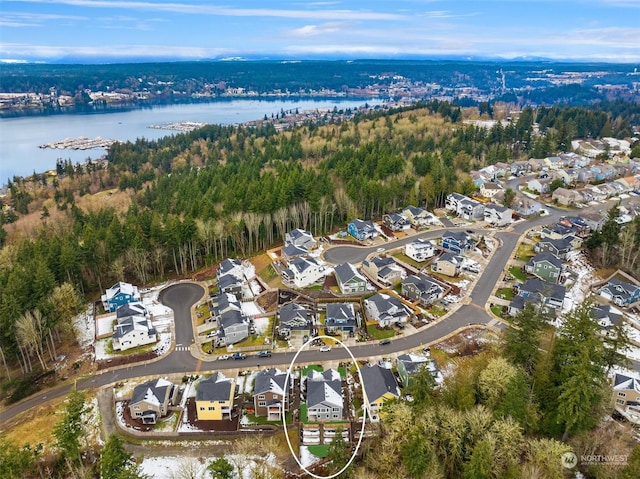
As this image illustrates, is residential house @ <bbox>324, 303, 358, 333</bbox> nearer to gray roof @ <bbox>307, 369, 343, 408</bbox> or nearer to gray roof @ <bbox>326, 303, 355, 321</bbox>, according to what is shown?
gray roof @ <bbox>326, 303, 355, 321</bbox>

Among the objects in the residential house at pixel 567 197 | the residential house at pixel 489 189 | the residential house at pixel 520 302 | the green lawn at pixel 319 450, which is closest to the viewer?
the green lawn at pixel 319 450

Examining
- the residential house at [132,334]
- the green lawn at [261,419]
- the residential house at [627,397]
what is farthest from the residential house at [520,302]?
the residential house at [132,334]

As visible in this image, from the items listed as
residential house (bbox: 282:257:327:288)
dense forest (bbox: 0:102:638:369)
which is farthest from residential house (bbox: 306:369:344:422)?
dense forest (bbox: 0:102:638:369)

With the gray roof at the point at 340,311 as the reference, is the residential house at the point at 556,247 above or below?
above

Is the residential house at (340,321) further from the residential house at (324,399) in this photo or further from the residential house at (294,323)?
the residential house at (324,399)

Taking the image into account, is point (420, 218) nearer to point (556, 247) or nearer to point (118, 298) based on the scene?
point (556, 247)
